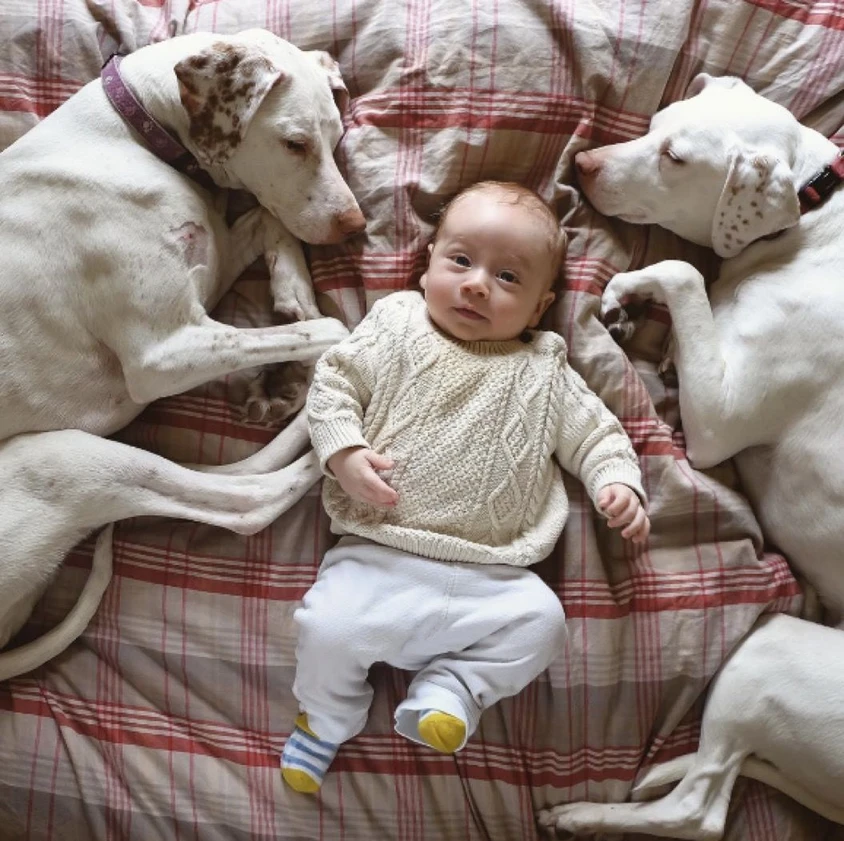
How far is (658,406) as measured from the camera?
7.43 feet

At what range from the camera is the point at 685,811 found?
208 cm

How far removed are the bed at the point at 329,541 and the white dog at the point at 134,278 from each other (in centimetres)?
10

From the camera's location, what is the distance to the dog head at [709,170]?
6.88 feet

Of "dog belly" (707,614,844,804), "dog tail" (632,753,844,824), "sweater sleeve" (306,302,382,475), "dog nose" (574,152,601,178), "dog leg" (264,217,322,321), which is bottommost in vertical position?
"dog tail" (632,753,844,824)

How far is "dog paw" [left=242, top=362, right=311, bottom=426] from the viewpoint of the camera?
7.14 ft

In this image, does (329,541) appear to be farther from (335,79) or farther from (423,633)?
(335,79)

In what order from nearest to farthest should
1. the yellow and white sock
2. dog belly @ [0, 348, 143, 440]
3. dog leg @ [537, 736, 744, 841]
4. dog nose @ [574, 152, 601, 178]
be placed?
1. the yellow and white sock
2. dog belly @ [0, 348, 143, 440]
3. dog leg @ [537, 736, 744, 841]
4. dog nose @ [574, 152, 601, 178]

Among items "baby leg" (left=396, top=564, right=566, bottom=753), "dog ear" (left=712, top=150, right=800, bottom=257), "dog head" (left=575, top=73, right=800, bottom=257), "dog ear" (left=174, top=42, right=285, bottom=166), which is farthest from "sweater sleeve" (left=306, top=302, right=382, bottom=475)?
"dog ear" (left=712, top=150, right=800, bottom=257)

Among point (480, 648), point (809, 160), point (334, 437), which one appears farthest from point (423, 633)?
point (809, 160)

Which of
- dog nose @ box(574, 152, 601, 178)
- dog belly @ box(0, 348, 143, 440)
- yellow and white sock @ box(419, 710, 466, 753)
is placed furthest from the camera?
dog nose @ box(574, 152, 601, 178)

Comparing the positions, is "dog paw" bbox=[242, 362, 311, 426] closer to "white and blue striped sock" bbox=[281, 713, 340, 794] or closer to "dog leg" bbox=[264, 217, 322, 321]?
"dog leg" bbox=[264, 217, 322, 321]

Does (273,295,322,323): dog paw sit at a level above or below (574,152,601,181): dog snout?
below

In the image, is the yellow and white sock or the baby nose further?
the baby nose

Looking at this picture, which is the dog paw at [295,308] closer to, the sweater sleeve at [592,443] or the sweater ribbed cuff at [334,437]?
the sweater ribbed cuff at [334,437]
